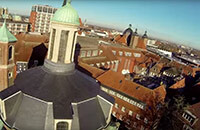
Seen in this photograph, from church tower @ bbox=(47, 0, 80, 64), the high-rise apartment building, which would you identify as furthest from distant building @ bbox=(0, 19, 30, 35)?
church tower @ bbox=(47, 0, 80, 64)

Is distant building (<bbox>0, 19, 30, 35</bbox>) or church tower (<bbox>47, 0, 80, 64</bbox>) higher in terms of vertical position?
church tower (<bbox>47, 0, 80, 64</bbox>)

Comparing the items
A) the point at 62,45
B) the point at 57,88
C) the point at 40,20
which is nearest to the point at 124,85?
the point at 62,45

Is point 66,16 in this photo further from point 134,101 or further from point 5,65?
point 134,101

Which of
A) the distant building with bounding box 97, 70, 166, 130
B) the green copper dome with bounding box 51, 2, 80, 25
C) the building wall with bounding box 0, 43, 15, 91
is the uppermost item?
the green copper dome with bounding box 51, 2, 80, 25

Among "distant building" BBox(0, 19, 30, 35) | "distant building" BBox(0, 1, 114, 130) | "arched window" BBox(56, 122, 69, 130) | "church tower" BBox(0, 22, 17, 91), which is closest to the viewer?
"distant building" BBox(0, 1, 114, 130)

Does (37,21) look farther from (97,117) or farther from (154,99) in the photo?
(97,117)

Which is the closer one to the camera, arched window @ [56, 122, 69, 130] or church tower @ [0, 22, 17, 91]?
arched window @ [56, 122, 69, 130]

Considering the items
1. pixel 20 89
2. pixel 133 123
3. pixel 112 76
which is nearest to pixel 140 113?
pixel 133 123

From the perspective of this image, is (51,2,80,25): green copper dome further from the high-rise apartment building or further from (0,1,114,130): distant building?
the high-rise apartment building

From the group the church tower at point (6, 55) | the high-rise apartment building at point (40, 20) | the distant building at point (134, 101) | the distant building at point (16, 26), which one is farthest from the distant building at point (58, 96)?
the high-rise apartment building at point (40, 20)
